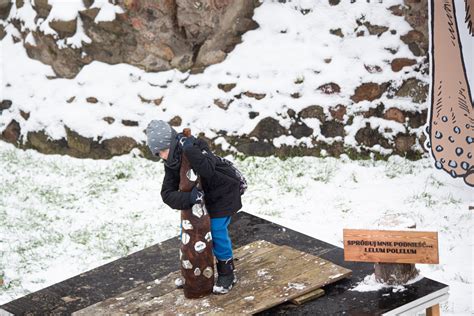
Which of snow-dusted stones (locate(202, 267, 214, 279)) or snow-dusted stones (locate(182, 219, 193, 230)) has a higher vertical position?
snow-dusted stones (locate(182, 219, 193, 230))

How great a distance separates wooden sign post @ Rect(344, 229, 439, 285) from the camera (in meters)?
5.25

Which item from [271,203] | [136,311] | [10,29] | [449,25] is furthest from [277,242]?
[10,29]

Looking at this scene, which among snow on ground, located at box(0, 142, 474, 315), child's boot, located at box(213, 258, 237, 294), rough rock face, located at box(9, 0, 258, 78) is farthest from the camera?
rough rock face, located at box(9, 0, 258, 78)

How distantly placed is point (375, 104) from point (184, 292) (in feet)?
13.0

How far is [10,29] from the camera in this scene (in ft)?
34.2

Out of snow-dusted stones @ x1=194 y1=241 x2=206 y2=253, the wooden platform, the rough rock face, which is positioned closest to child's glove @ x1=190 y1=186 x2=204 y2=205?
snow-dusted stones @ x1=194 y1=241 x2=206 y2=253

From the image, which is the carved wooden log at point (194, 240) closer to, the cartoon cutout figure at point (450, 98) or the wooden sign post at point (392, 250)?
the wooden sign post at point (392, 250)

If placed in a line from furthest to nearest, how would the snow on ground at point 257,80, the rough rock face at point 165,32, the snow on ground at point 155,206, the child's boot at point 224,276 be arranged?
the rough rock face at point 165,32 < the snow on ground at point 257,80 < the snow on ground at point 155,206 < the child's boot at point 224,276

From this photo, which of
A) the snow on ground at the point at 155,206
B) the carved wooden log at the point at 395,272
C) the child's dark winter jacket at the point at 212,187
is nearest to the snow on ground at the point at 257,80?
the snow on ground at the point at 155,206

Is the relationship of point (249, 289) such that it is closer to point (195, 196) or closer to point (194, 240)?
point (194, 240)

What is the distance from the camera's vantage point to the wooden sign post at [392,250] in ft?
17.2

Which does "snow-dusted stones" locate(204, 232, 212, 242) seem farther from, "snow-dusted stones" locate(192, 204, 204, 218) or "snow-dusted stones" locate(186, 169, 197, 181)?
"snow-dusted stones" locate(186, 169, 197, 181)

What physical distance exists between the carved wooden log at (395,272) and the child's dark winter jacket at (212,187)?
3.20ft

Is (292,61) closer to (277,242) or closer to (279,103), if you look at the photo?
(279,103)
